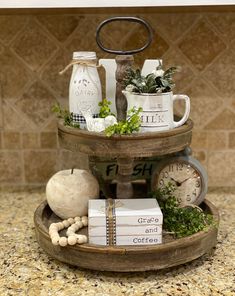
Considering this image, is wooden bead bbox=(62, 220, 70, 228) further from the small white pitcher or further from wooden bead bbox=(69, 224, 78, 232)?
the small white pitcher

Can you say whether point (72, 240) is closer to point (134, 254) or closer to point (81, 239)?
point (81, 239)

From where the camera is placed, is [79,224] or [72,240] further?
[79,224]

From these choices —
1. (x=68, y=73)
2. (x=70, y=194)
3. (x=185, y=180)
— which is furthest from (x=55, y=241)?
(x=68, y=73)

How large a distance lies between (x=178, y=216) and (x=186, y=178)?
115 millimetres

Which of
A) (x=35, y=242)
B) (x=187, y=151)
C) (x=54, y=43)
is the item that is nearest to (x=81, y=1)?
(x=54, y=43)

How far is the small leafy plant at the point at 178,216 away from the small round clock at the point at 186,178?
0.07 ft

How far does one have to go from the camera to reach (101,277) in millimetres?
811

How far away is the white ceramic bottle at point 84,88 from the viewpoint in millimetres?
903

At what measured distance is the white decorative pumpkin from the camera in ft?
3.01

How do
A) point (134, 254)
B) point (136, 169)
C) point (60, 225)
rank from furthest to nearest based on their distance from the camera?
point (136, 169)
point (60, 225)
point (134, 254)

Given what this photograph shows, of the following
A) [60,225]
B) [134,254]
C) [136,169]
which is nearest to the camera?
[134,254]

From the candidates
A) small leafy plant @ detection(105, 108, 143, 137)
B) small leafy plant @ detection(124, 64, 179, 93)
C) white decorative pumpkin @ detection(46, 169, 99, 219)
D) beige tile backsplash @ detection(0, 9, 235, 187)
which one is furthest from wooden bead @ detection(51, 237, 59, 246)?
beige tile backsplash @ detection(0, 9, 235, 187)

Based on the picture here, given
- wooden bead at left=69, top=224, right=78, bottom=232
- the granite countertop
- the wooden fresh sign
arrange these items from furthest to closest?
the wooden fresh sign, wooden bead at left=69, top=224, right=78, bottom=232, the granite countertop

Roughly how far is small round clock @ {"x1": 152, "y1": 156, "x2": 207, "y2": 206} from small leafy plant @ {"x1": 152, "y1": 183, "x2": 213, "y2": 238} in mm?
20
